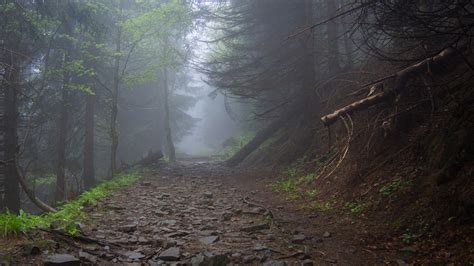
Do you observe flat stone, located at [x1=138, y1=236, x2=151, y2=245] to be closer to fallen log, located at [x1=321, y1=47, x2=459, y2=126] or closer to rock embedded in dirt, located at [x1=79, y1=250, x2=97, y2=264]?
rock embedded in dirt, located at [x1=79, y1=250, x2=97, y2=264]

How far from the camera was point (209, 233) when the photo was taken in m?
A: 6.18

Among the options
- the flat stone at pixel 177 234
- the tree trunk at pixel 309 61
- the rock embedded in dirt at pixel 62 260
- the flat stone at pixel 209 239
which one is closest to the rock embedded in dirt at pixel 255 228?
the flat stone at pixel 209 239

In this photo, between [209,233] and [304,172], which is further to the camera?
[304,172]

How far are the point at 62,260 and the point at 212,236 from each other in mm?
2543

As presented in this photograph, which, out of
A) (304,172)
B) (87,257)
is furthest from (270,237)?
(304,172)

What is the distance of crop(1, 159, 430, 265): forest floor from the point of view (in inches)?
185

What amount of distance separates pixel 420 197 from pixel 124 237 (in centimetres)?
487

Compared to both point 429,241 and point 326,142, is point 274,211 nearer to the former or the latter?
point 429,241

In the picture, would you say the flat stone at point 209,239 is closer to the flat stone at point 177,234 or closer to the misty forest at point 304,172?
the misty forest at point 304,172

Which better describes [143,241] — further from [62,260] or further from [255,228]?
[255,228]

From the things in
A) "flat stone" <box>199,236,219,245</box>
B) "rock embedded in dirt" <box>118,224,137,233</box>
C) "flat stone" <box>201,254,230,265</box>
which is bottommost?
"flat stone" <box>199,236,219,245</box>

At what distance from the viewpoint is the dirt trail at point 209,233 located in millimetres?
4797

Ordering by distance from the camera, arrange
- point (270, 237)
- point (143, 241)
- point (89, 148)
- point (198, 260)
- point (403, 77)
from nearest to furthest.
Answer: point (198, 260), point (143, 241), point (270, 237), point (403, 77), point (89, 148)

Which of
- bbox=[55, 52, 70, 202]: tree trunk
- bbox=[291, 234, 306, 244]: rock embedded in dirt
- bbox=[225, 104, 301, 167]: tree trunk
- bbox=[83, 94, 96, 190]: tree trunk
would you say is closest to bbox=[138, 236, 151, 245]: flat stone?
bbox=[291, 234, 306, 244]: rock embedded in dirt
